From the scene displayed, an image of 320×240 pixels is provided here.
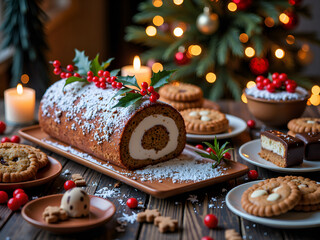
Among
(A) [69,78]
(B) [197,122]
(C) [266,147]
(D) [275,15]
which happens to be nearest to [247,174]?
(C) [266,147]

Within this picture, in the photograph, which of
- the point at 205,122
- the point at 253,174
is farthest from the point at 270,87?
the point at 253,174

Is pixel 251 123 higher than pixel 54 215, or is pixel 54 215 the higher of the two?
pixel 54 215

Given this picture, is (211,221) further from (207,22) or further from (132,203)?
(207,22)

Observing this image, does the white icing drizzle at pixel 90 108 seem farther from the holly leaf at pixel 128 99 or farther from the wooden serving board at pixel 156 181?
the wooden serving board at pixel 156 181

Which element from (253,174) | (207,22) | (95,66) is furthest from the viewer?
(207,22)

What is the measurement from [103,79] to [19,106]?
2.72 feet

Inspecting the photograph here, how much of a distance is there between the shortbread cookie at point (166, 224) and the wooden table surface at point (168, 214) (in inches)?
0.8

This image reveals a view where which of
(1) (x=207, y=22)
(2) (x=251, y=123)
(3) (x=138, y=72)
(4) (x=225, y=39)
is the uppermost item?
(1) (x=207, y=22)

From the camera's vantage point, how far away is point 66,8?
5.42 meters

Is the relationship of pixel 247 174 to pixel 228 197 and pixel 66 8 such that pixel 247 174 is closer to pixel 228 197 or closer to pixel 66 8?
pixel 228 197

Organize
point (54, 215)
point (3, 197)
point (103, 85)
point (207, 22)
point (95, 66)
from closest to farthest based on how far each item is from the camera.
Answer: point (54, 215)
point (3, 197)
point (103, 85)
point (95, 66)
point (207, 22)

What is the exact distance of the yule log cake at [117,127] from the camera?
77.4 inches

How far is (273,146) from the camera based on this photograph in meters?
2.03

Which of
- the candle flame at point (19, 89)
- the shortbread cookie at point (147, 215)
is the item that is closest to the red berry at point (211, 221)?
the shortbread cookie at point (147, 215)
